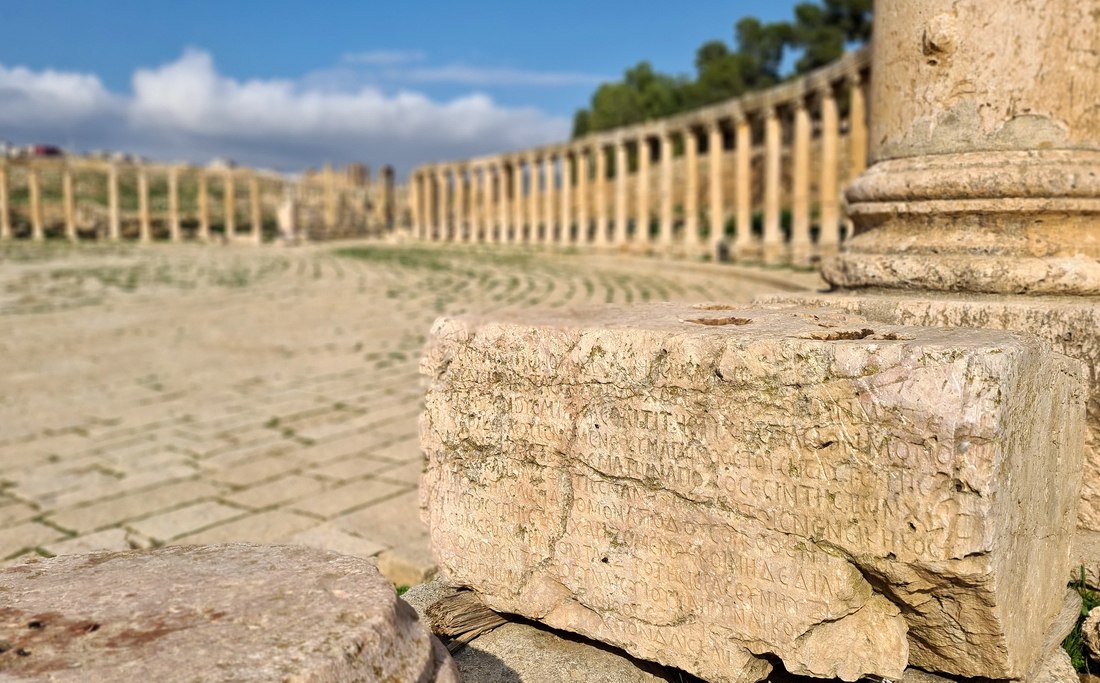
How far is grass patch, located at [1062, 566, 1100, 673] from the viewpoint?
2.29 meters

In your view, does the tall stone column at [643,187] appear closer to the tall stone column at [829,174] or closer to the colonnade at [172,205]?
the tall stone column at [829,174]

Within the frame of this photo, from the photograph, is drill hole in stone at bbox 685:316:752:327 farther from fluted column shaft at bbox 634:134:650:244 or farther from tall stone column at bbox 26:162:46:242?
tall stone column at bbox 26:162:46:242

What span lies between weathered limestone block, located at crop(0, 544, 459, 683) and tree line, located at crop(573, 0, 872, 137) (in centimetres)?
4120

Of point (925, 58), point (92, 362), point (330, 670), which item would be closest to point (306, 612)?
point (330, 670)

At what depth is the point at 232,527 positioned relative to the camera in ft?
14.8

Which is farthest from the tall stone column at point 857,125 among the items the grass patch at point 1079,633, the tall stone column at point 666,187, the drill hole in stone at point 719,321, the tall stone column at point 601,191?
the drill hole in stone at point 719,321

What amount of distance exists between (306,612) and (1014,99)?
9.43 feet

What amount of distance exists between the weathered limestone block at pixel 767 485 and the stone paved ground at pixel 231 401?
4.12ft

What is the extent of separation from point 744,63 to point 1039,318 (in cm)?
4491

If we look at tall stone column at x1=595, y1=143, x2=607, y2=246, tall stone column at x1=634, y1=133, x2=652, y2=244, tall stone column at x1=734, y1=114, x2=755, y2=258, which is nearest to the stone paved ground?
tall stone column at x1=734, y1=114, x2=755, y2=258

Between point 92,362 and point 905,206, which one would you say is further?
point 92,362

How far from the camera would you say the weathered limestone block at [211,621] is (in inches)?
56.0

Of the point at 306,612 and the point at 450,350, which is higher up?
the point at 450,350

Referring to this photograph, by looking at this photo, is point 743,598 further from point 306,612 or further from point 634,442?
point 306,612
